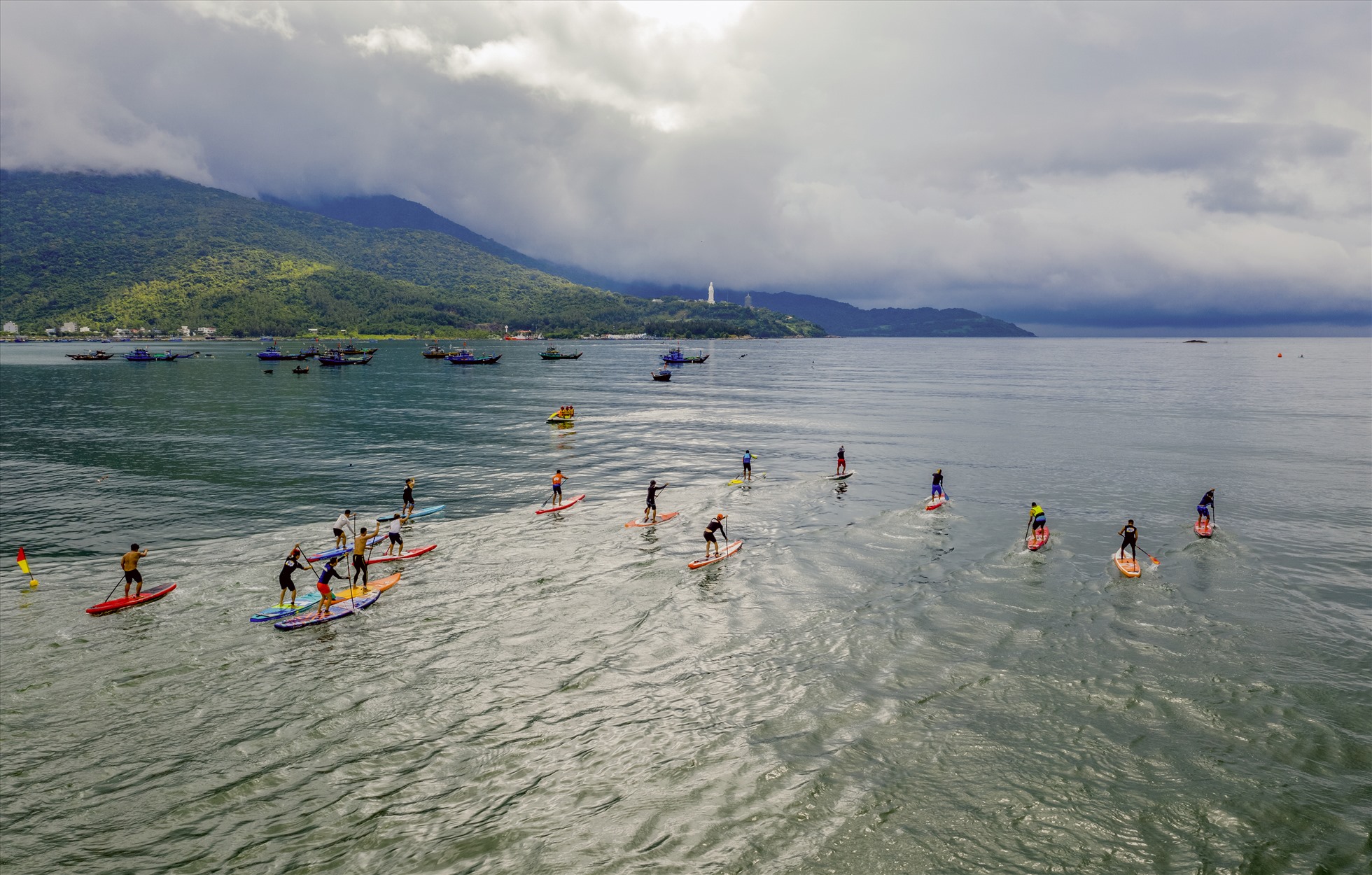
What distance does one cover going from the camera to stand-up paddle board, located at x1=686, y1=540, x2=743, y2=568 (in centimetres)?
3334

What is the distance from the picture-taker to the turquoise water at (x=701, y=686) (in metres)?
15.5

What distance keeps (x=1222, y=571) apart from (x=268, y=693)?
4266cm

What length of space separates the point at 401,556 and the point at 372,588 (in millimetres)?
4368

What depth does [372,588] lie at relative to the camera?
30.0 metres

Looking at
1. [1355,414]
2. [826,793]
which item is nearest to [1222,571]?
[826,793]

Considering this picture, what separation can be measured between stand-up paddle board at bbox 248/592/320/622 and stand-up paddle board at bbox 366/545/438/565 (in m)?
4.95

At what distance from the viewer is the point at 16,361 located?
19662 cm

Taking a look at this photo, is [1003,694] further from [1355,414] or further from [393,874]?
[1355,414]

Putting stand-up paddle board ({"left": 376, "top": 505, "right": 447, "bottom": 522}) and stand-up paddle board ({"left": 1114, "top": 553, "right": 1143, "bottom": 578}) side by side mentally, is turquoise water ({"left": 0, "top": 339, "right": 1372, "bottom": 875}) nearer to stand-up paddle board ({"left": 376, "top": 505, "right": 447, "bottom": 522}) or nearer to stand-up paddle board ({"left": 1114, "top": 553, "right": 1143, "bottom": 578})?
stand-up paddle board ({"left": 1114, "top": 553, "right": 1143, "bottom": 578})

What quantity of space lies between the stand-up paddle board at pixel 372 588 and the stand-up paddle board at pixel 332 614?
16.3 inches

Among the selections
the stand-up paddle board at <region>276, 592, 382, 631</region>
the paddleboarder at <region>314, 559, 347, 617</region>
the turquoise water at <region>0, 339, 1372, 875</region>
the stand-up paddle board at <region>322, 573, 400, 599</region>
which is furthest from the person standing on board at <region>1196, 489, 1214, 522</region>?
the paddleboarder at <region>314, 559, 347, 617</region>

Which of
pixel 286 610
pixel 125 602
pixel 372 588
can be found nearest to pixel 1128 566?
pixel 372 588

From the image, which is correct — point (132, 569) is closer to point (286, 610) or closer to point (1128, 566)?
point (286, 610)

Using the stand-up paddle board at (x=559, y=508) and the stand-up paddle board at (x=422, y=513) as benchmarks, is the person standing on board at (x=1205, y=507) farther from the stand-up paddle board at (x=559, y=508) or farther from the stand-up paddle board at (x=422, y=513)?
the stand-up paddle board at (x=422, y=513)
